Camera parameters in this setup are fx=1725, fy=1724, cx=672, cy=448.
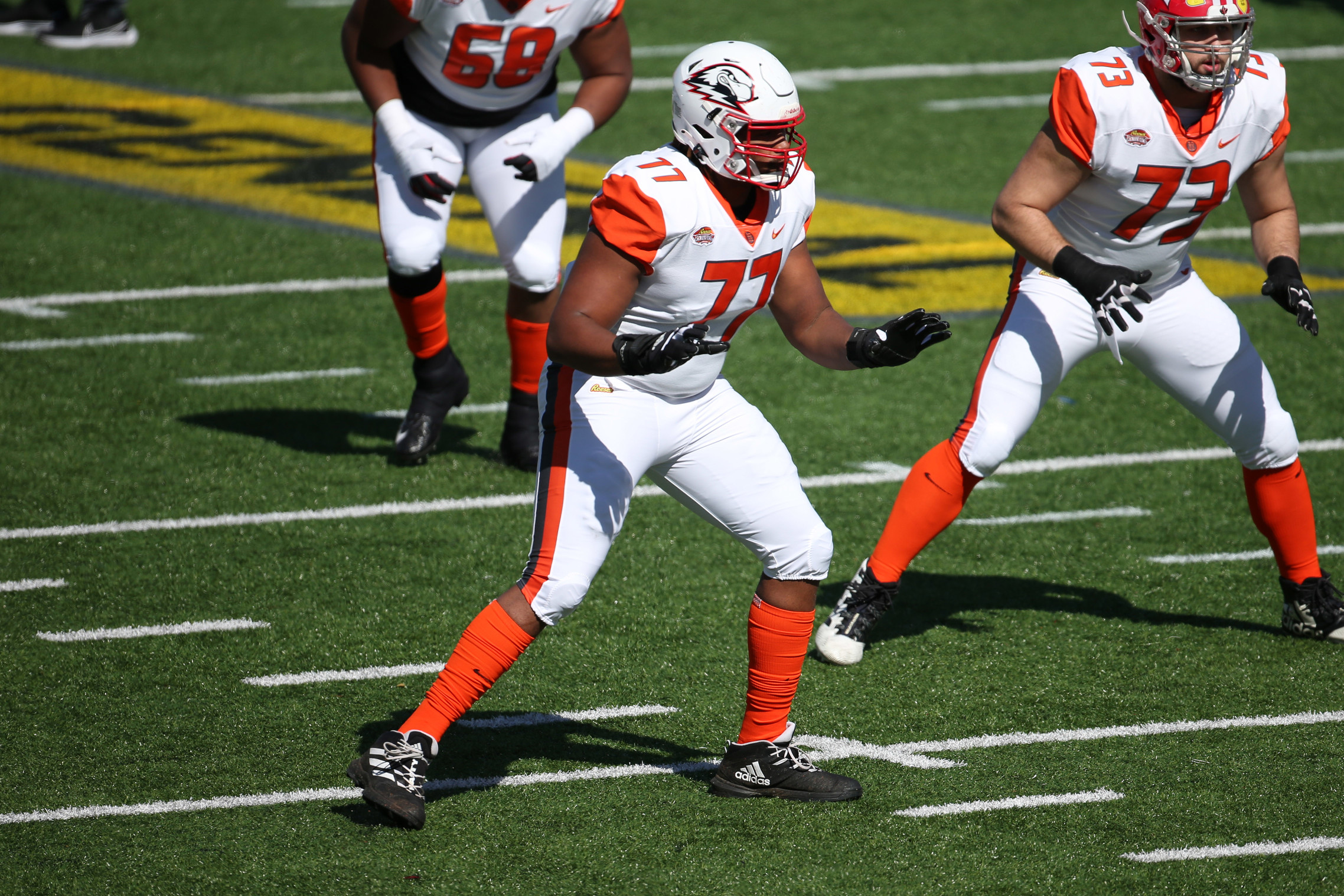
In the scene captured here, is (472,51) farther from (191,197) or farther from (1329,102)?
(1329,102)

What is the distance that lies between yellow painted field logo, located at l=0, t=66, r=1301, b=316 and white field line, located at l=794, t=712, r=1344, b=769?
3.85 meters

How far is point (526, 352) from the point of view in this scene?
20.7 feet

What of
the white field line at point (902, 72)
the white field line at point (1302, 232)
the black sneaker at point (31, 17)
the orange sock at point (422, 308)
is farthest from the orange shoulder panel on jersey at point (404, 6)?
the black sneaker at point (31, 17)

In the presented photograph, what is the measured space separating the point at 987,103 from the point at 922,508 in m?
7.55

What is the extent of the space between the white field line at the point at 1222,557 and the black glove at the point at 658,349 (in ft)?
8.70

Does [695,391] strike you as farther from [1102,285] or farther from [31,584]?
[31,584]

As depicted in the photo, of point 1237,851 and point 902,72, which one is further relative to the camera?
point 902,72

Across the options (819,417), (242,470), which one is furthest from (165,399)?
(819,417)

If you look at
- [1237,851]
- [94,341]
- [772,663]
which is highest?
A: [772,663]

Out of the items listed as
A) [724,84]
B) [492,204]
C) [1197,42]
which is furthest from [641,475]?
[492,204]

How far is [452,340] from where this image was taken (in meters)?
7.69

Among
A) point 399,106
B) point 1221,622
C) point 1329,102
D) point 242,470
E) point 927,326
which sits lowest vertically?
point 1329,102

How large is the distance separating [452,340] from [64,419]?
5.77 feet

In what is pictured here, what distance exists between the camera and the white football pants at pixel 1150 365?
189 inches
